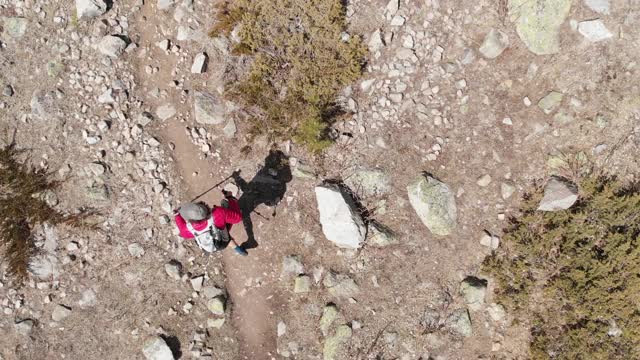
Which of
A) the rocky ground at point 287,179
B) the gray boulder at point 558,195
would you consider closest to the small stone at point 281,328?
the rocky ground at point 287,179

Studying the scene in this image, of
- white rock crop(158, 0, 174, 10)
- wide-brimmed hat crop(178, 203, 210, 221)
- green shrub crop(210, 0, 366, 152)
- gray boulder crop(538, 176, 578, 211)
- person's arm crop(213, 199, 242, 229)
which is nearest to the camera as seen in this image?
wide-brimmed hat crop(178, 203, 210, 221)

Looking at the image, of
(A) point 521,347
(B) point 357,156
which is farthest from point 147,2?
(A) point 521,347

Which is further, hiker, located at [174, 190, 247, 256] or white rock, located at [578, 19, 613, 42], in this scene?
white rock, located at [578, 19, 613, 42]

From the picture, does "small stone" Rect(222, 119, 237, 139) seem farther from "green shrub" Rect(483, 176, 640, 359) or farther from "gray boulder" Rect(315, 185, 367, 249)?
"green shrub" Rect(483, 176, 640, 359)

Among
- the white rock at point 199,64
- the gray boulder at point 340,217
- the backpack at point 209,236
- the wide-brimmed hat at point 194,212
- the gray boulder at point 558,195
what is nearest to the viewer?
the wide-brimmed hat at point 194,212

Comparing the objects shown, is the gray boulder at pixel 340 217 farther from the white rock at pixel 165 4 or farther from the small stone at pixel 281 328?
the white rock at pixel 165 4

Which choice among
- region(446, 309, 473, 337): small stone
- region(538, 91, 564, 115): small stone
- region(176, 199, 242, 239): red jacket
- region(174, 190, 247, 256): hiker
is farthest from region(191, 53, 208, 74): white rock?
region(446, 309, 473, 337): small stone
